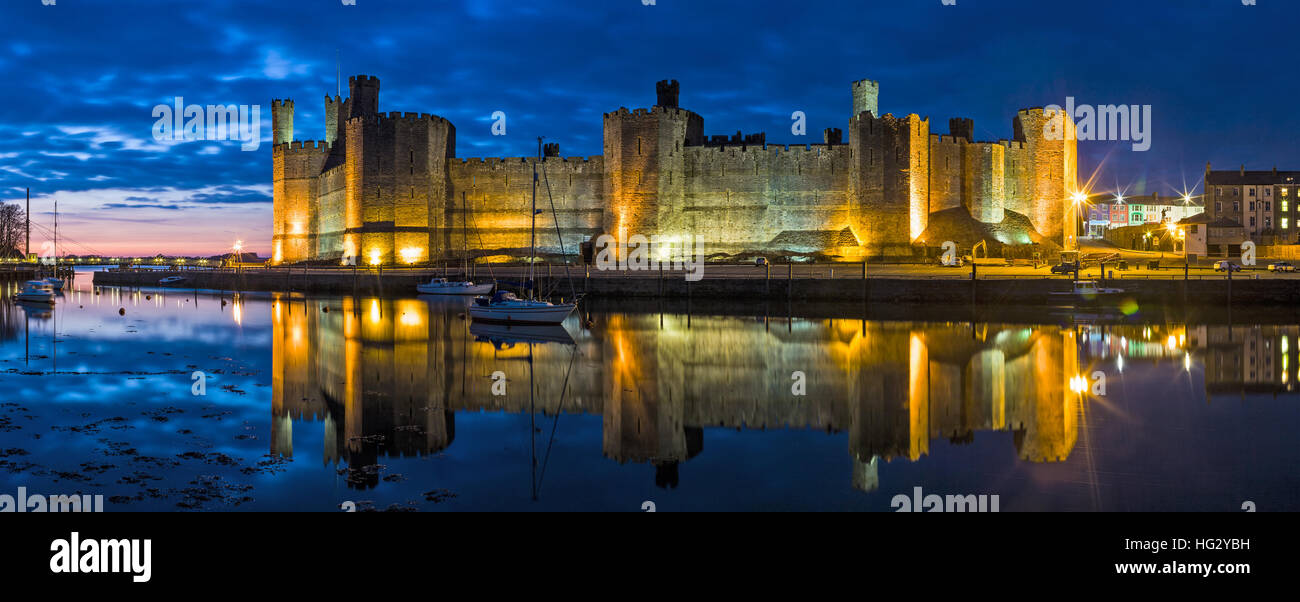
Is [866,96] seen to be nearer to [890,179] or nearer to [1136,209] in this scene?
[890,179]

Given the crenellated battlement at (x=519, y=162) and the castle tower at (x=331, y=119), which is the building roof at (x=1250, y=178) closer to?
the crenellated battlement at (x=519, y=162)

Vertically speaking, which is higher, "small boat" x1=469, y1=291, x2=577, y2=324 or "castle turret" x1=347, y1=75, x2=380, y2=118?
"castle turret" x1=347, y1=75, x2=380, y2=118

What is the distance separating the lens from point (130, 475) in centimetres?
507

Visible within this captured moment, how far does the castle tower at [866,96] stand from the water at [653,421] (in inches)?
753

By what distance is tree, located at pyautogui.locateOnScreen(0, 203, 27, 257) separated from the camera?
197ft

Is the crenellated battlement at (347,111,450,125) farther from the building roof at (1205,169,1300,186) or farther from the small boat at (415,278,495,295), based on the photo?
the building roof at (1205,169,1300,186)

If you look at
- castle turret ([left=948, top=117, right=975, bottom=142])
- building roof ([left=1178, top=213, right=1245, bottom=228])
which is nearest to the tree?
castle turret ([left=948, top=117, right=975, bottom=142])

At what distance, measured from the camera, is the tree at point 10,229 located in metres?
60.2

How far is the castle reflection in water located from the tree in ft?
196

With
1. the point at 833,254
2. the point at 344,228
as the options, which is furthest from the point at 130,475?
the point at 344,228

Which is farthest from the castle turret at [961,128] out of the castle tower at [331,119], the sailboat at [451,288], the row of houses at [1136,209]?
the row of houses at [1136,209]
